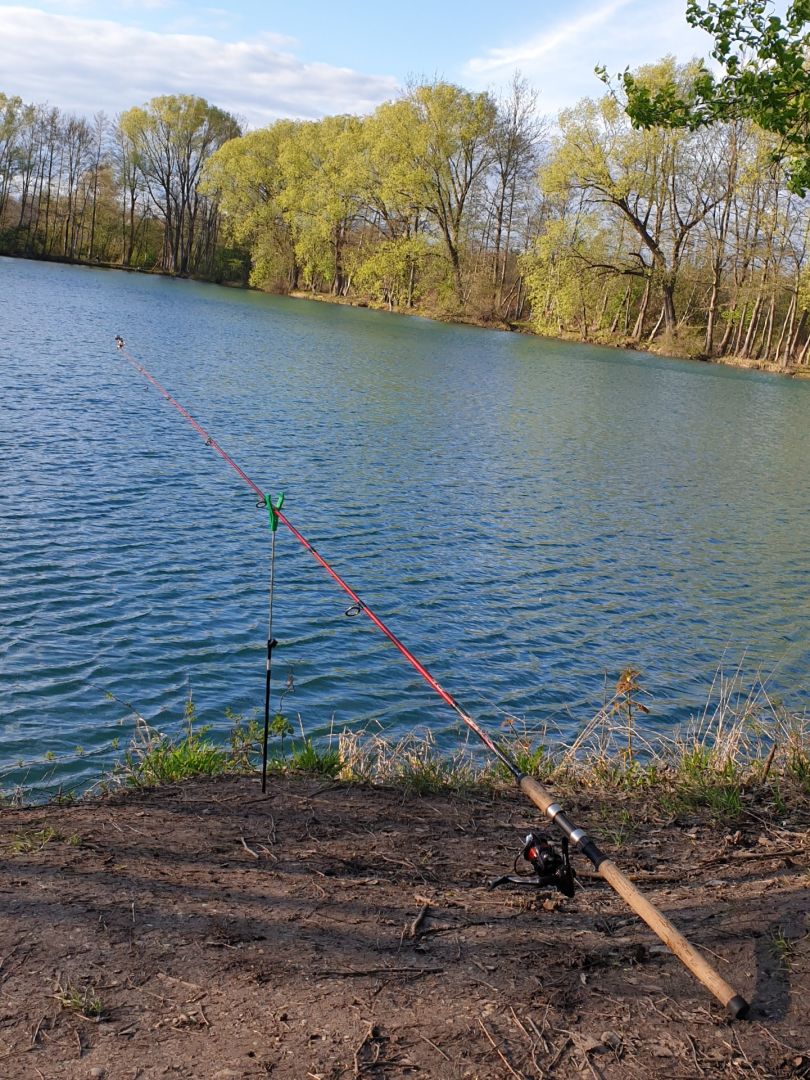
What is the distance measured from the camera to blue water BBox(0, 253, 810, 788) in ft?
32.0

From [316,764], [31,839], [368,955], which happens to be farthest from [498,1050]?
[316,764]

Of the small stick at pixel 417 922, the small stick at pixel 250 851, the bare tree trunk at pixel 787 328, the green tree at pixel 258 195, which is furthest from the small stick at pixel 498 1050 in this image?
the green tree at pixel 258 195

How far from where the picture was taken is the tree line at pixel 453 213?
59.3 m

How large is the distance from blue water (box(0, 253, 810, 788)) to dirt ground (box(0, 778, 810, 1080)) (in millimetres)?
3070

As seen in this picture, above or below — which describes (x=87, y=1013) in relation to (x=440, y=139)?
below

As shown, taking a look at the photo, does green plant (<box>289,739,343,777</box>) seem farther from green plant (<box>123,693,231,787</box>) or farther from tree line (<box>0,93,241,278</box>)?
tree line (<box>0,93,241,278</box>)

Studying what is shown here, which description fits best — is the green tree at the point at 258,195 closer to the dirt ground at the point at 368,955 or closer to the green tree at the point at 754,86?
the green tree at the point at 754,86

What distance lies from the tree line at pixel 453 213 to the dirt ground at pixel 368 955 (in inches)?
1886

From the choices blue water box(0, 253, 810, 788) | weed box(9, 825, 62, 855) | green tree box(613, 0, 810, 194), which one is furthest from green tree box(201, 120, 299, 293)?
weed box(9, 825, 62, 855)

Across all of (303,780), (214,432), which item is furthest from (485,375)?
(303,780)

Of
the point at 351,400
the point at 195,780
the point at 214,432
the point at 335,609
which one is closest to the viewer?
the point at 195,780

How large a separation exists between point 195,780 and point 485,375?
34259 mm

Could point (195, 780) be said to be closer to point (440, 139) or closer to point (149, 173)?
point (440, 139)

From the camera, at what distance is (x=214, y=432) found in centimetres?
2205
